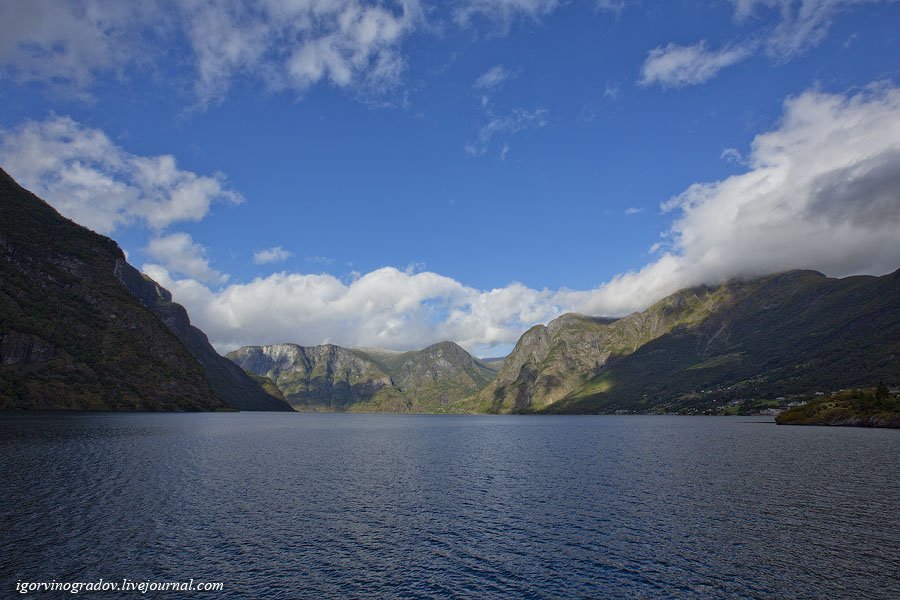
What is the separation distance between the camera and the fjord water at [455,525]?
38.3 m

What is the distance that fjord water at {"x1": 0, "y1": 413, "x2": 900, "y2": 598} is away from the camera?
1508 inches

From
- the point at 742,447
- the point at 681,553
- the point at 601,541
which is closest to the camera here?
the point at 681,553

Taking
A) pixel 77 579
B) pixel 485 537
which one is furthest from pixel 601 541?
pixel 77 579

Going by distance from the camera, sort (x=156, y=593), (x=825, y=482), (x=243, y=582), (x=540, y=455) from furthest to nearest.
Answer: (x=540, y=455)
(x=825, y=482)
(x=243, y=582)
(x=156, y=593)

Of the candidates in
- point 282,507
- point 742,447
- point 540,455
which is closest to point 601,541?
point 282,507

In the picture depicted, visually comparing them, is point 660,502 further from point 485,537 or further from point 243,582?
point 243,582

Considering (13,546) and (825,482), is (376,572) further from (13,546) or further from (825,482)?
(825,482)

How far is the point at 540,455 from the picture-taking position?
120188mm

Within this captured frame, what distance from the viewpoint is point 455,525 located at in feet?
179

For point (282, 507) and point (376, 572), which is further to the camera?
point (282, 507)

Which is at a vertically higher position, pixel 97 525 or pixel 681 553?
pixel 97 525

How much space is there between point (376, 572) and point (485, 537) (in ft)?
46.9

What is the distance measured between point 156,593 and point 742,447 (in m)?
141

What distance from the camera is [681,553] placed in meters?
44.8
